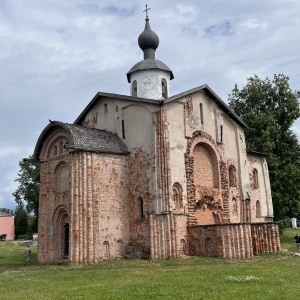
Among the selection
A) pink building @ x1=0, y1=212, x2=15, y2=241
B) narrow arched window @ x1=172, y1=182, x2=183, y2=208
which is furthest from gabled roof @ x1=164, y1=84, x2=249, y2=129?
pink building @ x1=0, y1=212, x2=15, y2=241

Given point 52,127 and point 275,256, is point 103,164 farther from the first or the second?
point 275,256

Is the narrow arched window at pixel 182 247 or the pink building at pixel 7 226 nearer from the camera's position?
the narrow arched window at pixel 182 247

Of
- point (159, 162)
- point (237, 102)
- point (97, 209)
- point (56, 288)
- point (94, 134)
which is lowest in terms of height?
point (56, 288)

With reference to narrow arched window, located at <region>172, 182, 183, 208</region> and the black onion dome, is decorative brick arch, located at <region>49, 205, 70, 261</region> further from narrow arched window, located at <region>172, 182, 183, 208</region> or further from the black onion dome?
the black onion dome

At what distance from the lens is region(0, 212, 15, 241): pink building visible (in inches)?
2391

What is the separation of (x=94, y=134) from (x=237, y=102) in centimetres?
1671

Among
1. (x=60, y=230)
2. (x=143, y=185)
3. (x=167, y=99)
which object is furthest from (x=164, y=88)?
(x=60, y=230)

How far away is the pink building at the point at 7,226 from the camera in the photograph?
60.7m

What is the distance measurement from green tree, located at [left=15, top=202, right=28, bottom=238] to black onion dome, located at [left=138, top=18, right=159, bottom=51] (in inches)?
1662

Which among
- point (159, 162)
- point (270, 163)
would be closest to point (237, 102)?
point (270, 163)

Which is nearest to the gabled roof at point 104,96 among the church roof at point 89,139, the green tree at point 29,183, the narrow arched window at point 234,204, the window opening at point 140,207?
the church roof at point 89,139

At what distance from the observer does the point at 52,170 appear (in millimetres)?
22344

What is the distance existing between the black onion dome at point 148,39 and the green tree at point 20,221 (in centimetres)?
4222

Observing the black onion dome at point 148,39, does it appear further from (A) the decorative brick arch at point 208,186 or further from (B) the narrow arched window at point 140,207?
(B) the narrow arched window at point 140,207
